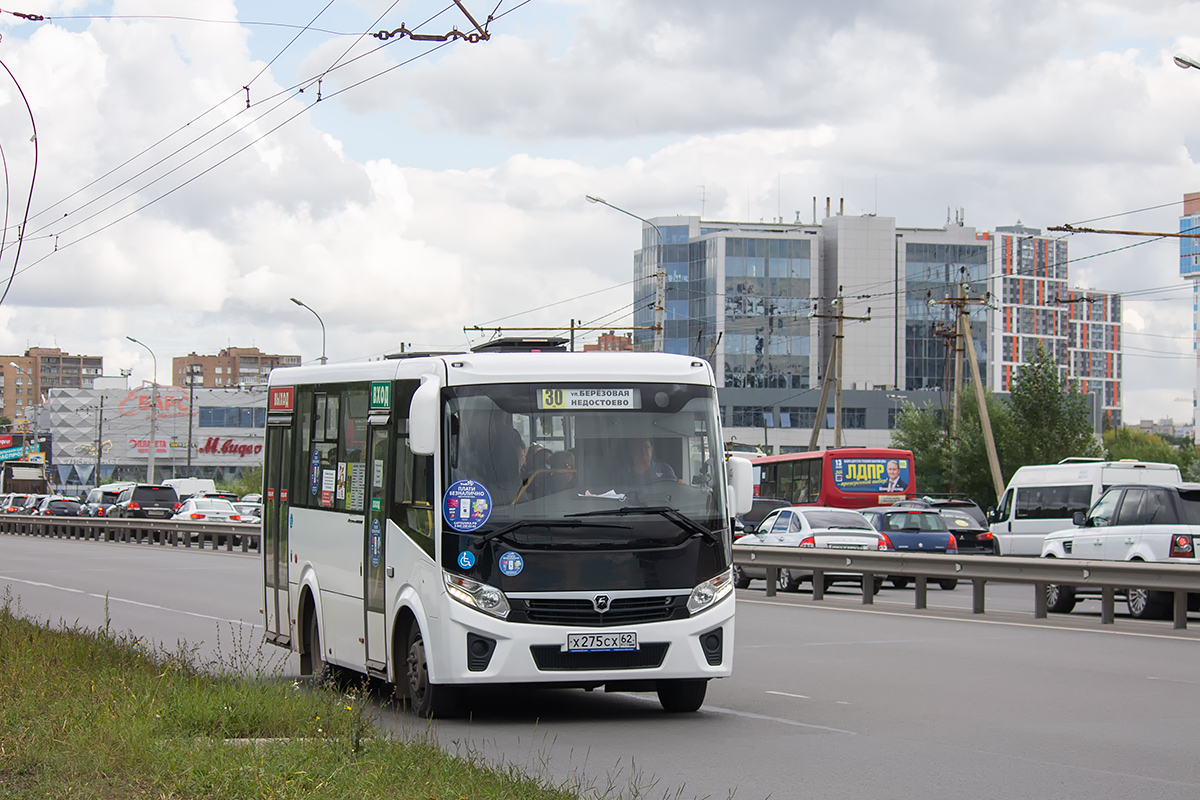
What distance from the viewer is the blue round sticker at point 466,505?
998 centimetres

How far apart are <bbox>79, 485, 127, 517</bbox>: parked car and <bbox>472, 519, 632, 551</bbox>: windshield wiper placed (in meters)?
58.2

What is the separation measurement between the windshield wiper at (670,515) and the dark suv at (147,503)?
48.9 metres

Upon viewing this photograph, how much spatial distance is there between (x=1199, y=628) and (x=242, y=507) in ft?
123

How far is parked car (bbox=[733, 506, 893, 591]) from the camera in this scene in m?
26.9

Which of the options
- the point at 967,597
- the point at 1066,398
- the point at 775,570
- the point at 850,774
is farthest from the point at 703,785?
the point at 1066,398

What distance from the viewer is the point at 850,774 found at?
8.34 metres

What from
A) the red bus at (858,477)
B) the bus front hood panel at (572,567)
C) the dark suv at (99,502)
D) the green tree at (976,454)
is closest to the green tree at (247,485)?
the dark suv at (99,502)

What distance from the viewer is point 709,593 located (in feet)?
33.7

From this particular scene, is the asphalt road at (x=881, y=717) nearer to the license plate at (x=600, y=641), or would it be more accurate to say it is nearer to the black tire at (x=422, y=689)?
the black tire at (x=422, y=689)

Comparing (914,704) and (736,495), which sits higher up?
(736,495)

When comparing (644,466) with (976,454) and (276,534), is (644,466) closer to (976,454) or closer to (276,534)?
(276,534)

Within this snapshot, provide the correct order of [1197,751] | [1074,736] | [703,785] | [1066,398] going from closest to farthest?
[703,785] < [1197,751] < [1074,736] < [1066,398]

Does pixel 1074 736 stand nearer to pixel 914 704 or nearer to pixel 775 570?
pixel 914 704

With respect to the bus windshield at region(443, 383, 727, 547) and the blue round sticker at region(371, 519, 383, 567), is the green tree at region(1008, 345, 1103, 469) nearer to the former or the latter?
the bus windshield at region(443, 383, 727, 547)
